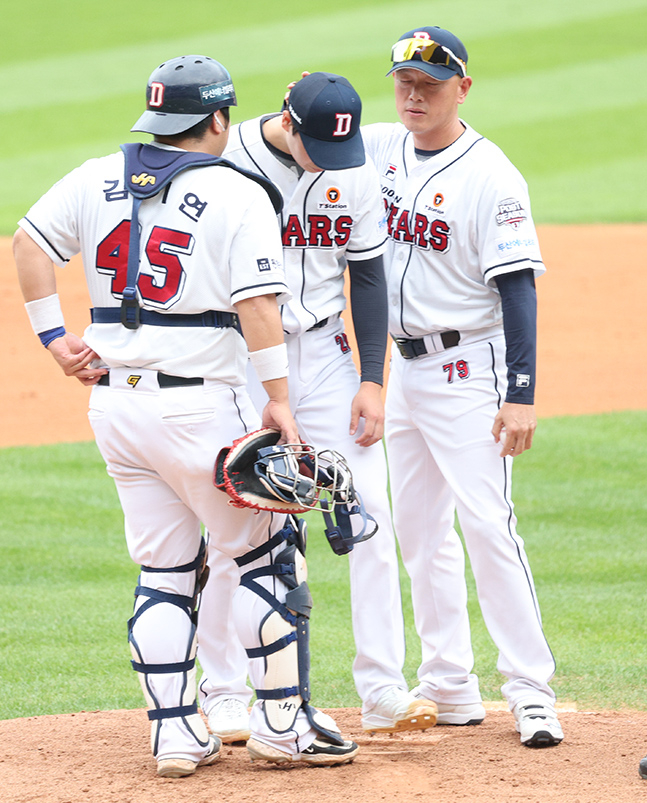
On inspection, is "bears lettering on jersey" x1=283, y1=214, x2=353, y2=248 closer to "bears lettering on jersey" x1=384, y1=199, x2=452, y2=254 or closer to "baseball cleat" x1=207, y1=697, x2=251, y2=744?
"bears lettering on jersey" x1=384, y1=199, x2=452, y2=254

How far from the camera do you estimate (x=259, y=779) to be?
10.7 feet

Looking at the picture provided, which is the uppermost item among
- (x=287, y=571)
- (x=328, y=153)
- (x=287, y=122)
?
(x=287, y=122)

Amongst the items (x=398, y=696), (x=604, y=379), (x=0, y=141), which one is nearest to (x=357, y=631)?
(x=398, y=696)

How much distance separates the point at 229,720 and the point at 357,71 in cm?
2126

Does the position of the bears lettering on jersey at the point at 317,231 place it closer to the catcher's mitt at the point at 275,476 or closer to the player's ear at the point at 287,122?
the player's ear at the point at 287,122

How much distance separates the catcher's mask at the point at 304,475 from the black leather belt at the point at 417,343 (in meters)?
0.66

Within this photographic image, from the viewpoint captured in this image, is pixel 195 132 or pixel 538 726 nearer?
pixel 195 132

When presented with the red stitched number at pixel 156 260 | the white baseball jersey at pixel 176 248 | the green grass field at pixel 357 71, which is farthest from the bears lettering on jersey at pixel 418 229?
the green grass field at pixel 357 71

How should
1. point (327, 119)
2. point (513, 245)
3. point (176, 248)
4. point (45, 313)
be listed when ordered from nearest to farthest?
point (176, 248) < point (45, 313) < point (327, 119) < point (513, 245)

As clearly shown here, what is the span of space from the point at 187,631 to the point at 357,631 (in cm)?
70

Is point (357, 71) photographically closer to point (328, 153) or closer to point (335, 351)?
point (335, 351)

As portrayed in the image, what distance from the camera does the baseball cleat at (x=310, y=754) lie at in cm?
331

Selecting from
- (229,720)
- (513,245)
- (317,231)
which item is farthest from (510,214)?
(229,720)

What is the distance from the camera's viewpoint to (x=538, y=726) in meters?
3.58
